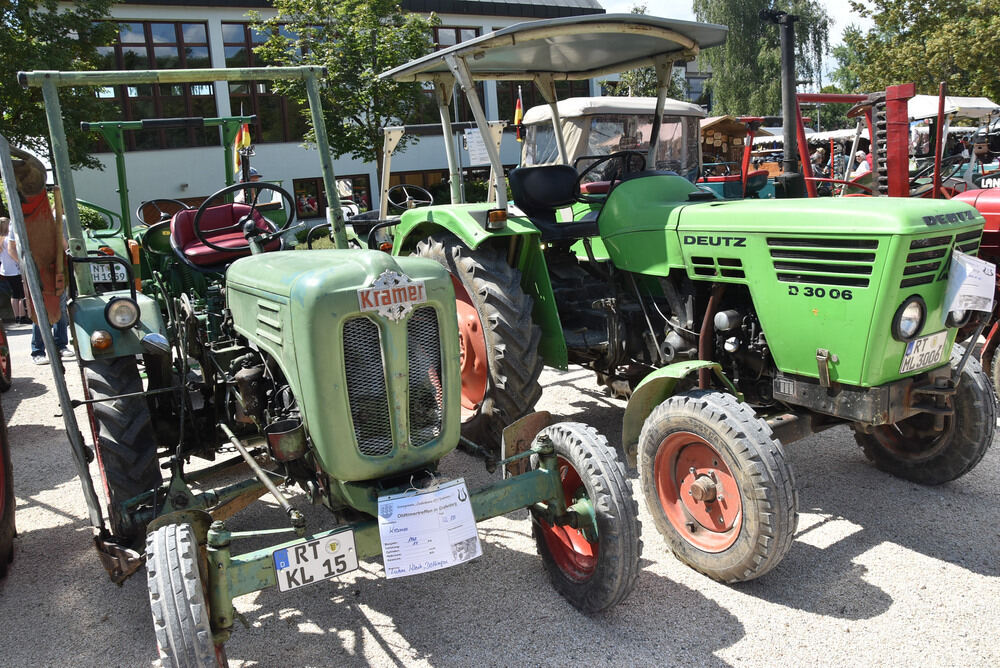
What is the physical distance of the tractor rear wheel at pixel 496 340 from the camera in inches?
150

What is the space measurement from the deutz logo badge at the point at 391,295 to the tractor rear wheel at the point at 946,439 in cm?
243

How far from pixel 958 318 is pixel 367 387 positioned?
2221 mm

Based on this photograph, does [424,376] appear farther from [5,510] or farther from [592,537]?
[5,510]

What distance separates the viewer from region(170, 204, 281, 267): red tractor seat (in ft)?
12.1

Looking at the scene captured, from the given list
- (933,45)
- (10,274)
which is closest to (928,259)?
(10,274)

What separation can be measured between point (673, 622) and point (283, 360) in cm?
163

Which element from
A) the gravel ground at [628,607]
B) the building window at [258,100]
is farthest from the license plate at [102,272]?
the building window at [258,100]

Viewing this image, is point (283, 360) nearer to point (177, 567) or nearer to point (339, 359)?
point (339, 359)

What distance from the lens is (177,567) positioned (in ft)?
6.70

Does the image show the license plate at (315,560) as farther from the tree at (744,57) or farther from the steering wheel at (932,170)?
→ the tree at (744,57)

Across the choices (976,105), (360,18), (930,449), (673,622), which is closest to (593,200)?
(930,449)

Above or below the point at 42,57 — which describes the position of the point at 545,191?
below

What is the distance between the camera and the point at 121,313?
2.98 metres

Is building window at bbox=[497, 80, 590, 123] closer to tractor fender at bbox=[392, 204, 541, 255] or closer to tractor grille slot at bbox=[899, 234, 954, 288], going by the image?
tractor fender at bbox=[392, 204, 541, 255]
